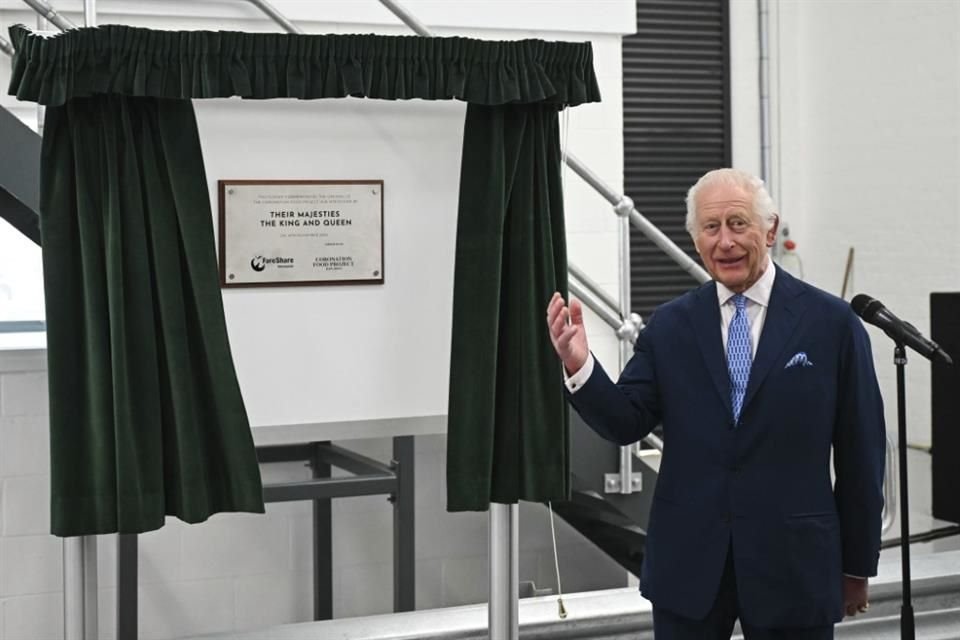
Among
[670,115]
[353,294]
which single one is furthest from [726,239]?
[670,115]

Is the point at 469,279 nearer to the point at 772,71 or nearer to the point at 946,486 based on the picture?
the point at 946,486

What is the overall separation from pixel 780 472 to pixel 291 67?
1264 mm

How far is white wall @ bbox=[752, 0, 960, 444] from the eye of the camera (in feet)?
20.3

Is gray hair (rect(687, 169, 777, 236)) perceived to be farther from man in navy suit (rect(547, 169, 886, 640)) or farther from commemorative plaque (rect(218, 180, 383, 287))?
commemorative plaque (rect(218, 180, 383, 287))

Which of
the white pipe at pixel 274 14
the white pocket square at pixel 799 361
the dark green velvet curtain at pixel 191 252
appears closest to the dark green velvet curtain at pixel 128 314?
the dark green velvet curtain at pixel 191 252

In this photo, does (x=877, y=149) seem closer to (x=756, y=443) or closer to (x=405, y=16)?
(x=405, y=16)

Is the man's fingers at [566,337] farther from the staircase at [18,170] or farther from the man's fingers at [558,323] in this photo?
the staircase at [18,170]

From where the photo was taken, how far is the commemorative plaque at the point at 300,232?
2562mm

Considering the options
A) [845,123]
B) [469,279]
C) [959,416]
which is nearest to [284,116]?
[469,279]

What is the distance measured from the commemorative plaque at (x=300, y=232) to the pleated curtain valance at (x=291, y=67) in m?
0.21

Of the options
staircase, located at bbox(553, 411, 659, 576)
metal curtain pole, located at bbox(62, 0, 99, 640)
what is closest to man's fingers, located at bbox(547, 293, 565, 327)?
metal curtain pole, located at bbox(62, 0, 99, 640)

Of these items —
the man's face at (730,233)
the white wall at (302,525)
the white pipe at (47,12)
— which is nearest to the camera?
the man's face at (730,233)

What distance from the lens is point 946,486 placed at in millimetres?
4980

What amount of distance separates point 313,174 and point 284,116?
137mm
